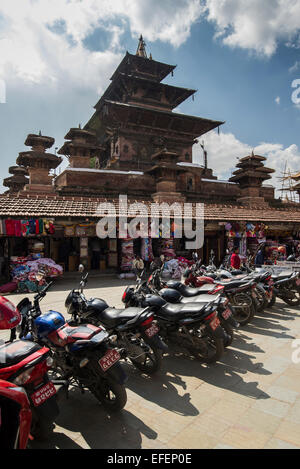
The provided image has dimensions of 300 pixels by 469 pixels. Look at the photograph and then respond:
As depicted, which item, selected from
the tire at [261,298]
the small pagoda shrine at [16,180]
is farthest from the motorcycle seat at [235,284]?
the small pagoda shrine at [16,180]

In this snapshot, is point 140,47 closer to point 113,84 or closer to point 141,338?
point 113,84

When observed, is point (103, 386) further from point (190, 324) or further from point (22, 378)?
point (190, 324)

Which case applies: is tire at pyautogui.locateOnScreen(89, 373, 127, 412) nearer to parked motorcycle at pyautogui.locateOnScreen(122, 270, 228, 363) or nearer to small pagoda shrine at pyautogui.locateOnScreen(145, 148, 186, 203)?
parked motorcycle at pyautogui.locateOnScreen(122, 270, 228, 363)

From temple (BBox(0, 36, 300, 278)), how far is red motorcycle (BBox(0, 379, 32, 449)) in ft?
32.6

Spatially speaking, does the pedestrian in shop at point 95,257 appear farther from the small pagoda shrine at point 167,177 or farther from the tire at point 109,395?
the tire at point 109,395

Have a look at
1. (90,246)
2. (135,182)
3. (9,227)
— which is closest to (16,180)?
(135,182)

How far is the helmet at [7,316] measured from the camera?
3062mm

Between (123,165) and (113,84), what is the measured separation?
861 cm

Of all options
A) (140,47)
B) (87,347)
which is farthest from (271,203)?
(87,347)

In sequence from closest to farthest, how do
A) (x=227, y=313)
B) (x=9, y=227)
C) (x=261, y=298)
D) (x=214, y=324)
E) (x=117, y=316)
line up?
(x=117, y=316) < (x=214, y=324) < (x=227, y=313) < (x=261, y=298) < (x=9, y=227)

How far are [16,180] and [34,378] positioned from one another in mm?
28200

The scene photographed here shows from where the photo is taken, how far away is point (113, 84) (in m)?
25.4

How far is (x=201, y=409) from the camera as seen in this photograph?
10.8 feet

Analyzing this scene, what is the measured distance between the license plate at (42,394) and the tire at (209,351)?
8.00ft
